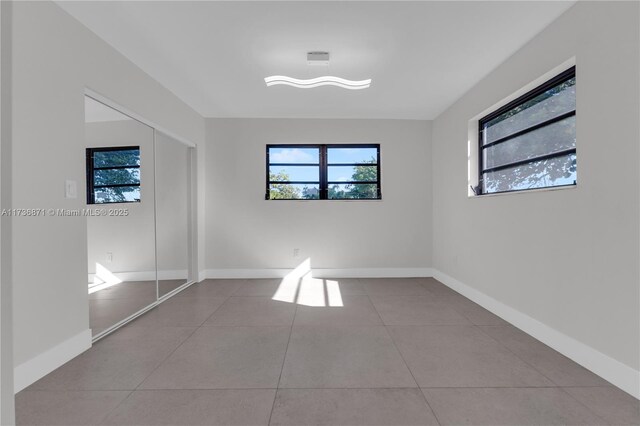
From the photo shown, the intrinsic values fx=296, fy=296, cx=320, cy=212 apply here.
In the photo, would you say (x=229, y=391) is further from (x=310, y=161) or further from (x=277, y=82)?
(x=310, y=161)

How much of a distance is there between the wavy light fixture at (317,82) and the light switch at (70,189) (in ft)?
7.50

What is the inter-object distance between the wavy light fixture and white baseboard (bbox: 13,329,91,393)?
321 cm

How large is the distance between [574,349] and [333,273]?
3.38 m

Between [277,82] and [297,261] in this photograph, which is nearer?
[277,82]

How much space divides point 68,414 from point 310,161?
4.34 m

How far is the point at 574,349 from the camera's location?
233 cm

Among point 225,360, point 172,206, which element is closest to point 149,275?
point 172,206

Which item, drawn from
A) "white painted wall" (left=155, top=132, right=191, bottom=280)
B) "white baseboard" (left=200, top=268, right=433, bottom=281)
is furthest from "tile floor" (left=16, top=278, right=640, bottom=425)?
"white baseboard" (left=200, top=268, right=433, bottom=281)

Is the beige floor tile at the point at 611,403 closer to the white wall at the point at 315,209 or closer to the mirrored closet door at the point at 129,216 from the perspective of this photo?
the white wall at the point at 315,209

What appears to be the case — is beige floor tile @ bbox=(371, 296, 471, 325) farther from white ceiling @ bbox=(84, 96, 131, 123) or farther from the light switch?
white ceiling @ bbox=(84, 96, 131, 123)

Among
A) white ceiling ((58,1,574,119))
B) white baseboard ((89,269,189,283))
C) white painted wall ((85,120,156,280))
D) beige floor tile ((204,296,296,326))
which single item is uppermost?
white ceiling ((58,1,574,119))

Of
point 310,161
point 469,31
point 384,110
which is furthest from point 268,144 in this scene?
point 469,31

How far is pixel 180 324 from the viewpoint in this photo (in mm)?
3133

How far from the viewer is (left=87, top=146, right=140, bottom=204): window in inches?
107
